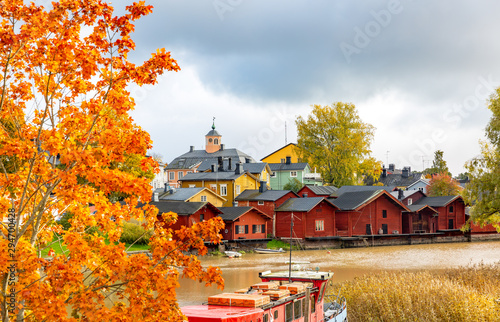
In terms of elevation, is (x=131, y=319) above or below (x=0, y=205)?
below

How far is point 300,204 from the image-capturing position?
62.5 m

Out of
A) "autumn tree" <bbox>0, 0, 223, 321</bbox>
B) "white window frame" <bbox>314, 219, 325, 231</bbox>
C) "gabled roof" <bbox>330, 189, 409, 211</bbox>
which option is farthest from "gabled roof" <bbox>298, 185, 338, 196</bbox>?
"autumn tree" <bbox>0, 0, 223, 321</bbox>

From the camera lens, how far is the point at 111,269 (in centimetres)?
706

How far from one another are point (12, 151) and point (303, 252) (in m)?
51.6

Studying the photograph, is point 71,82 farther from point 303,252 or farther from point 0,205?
point 303,252

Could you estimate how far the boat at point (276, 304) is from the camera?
13.6 metres

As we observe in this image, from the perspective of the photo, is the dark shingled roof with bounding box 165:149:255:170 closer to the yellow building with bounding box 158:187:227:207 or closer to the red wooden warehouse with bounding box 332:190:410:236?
the yellow building with bounding box 158:187:227:207

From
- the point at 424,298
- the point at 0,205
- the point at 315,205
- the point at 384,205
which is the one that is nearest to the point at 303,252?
the point at 315,205

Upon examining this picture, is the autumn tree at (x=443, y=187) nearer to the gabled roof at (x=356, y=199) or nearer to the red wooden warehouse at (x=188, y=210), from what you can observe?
the gabled roof at (x=356, y=199)

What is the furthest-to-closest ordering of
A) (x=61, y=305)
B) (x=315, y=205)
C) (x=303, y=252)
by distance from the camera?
(x=315, y=205) → (x=303, y=252) → (x=61, y=305)

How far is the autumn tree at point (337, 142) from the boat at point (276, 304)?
62526 mm

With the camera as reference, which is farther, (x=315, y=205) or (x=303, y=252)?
(x=315, y=205)

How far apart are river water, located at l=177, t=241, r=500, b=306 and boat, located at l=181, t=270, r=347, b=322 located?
11.4 metres

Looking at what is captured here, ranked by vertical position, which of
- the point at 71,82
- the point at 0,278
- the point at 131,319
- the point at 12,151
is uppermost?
the point at 71,82
